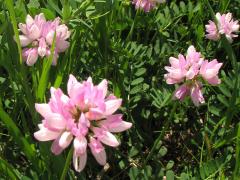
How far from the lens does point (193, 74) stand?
128cm

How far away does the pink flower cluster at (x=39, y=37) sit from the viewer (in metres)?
1.29

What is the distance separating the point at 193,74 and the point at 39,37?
0.44m

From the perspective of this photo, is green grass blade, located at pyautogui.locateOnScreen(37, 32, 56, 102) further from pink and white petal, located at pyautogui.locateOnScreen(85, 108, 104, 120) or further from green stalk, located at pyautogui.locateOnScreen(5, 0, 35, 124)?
pink and white petal, located at pyautogui.locateOnScreen(85, 108, 104, 120)

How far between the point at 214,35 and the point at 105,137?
42.3 inches

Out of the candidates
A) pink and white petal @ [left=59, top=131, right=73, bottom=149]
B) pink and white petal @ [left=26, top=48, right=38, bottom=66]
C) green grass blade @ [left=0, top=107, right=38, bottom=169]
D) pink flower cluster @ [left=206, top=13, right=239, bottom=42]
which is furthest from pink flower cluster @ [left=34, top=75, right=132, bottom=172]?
pink flower cluster @ [left=206, top=13, right=239, bottom=42]

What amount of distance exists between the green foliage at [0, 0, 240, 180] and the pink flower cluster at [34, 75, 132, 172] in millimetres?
296

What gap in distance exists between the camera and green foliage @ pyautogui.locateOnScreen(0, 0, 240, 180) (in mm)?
1353

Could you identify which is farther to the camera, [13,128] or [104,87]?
[13,128]

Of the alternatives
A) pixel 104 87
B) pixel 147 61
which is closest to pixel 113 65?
pixel 147 61

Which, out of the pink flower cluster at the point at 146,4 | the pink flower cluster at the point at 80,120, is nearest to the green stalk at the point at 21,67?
the pink flower cluster at the point at 80,120

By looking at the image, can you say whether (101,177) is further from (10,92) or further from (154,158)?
(10,92)

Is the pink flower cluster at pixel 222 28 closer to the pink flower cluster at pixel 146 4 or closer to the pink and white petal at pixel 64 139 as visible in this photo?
the pink flower cluster at pixel 146 4

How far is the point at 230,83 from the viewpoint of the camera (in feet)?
5.31

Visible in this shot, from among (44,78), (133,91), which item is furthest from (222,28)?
(44,78)
